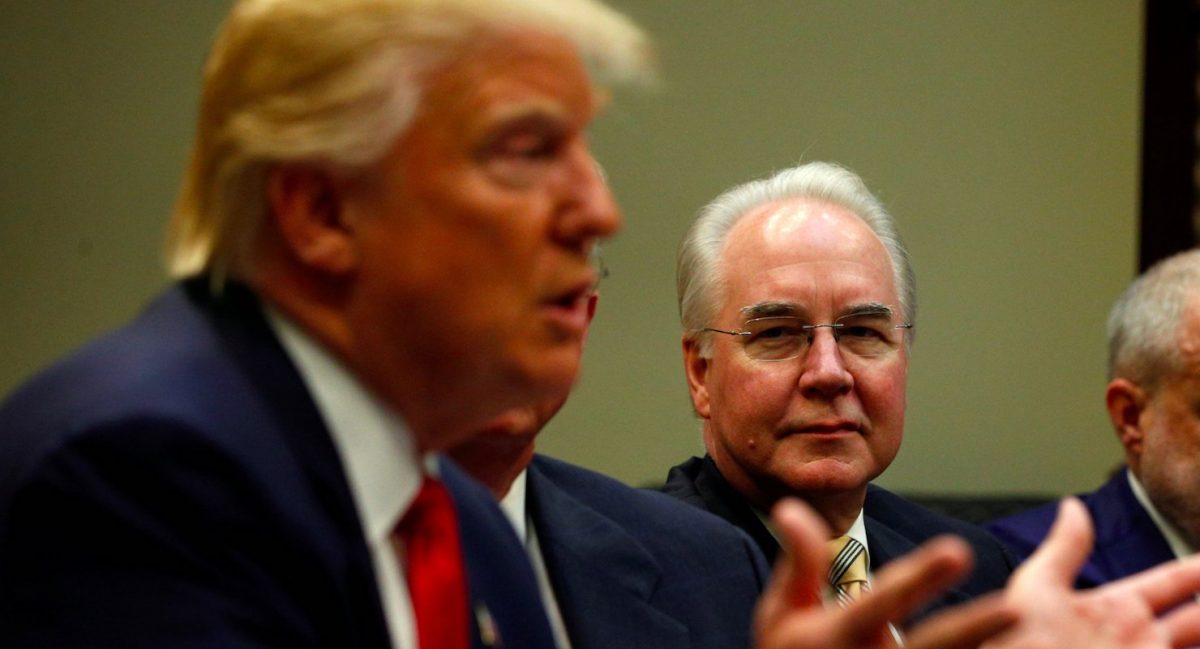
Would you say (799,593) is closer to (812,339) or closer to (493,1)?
(493,1)

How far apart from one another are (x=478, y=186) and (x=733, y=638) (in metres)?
0.86

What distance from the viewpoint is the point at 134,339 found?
1.13 m

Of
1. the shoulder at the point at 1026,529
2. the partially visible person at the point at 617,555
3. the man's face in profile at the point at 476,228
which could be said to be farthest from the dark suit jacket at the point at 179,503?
the shoulder at the point at 1026,529

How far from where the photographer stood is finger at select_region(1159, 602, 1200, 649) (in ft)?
4.71

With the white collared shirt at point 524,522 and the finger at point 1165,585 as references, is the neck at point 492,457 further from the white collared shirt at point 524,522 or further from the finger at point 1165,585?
the finger at point 1165,585

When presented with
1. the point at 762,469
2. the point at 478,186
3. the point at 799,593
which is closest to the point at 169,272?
the point at 478,186

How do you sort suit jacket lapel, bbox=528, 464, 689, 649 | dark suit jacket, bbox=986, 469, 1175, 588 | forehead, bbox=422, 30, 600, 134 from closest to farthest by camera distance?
forehead, bbox=422, 30, 600, 134 → suit jacket lapel, bbox=528, 464, 689, 649 → dark suit jacket, bbox=986, 469, 1175, 588

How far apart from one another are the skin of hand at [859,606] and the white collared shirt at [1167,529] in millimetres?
1998

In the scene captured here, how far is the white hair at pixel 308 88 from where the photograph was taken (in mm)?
1170

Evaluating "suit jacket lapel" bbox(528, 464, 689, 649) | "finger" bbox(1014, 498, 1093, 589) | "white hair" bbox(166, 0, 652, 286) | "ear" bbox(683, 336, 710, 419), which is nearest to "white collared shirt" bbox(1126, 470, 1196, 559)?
"ear" bbox(683, 336, 710, 419)

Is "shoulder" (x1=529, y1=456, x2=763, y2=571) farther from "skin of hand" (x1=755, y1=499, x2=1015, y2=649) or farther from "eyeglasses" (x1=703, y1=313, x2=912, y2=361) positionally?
"skin of hand" (x1=755, y1=499, x2=1015, y2=649)

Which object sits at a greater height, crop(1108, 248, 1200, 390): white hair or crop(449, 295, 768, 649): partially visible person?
crop(1108, 248, 1200, 390): white hair

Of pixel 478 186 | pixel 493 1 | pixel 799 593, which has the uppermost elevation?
pixel 493 1

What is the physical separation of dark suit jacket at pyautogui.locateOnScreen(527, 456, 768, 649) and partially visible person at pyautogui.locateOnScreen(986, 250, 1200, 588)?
114cm
